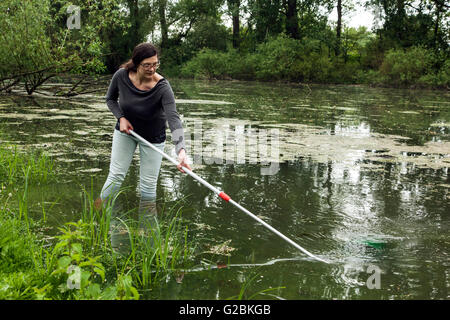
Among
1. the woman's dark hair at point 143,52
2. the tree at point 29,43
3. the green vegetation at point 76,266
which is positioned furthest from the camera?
the tree at point 29,43

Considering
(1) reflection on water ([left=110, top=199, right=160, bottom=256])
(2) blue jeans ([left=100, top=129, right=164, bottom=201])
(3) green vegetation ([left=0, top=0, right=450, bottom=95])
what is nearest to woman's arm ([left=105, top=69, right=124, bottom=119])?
(2) blue jeans ([left=100, top=129, right=164, bottom=201])

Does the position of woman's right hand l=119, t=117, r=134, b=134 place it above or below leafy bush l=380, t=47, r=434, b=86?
below

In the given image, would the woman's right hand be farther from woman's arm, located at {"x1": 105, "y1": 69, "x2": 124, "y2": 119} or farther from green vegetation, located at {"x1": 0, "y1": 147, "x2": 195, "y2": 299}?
green vegetation, located at {"x1": 0, "y1": 147, "x2": 195, "y2": 299}

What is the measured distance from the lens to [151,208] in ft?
13.0

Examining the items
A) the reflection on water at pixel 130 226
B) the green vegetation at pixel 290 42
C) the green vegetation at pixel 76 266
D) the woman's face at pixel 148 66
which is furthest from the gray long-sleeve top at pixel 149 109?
the green vegetation at pixel 290 42

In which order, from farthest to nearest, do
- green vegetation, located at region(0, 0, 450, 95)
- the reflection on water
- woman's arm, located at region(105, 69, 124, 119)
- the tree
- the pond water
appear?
green vegetation, located at region(0, 0, 450, 95)
the tree
woman's arm, located at region(105, 69, 124, 119)
the reflection on water
the pond water

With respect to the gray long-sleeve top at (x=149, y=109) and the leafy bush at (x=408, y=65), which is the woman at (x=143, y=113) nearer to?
the gray long-sleeve top at (x=149, y=109)

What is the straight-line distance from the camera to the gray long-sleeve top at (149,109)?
3.49 metres

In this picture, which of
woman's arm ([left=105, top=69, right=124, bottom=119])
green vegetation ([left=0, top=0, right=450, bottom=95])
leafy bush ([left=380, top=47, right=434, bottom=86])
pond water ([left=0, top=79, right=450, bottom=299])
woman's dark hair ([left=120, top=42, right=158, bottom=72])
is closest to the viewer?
pond water ([left=0, top=79, right=450, bottom=299])

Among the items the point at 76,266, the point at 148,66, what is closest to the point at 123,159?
the point at 148,66

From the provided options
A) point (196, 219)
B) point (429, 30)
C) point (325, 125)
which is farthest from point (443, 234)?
point (429, 30)

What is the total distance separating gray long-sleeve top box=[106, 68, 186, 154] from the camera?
138 inches

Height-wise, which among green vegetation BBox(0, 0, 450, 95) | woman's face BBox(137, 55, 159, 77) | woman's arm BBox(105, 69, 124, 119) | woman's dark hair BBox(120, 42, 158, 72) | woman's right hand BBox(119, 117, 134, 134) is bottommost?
woman's right hand BBox(119, 117, 134, 134)
